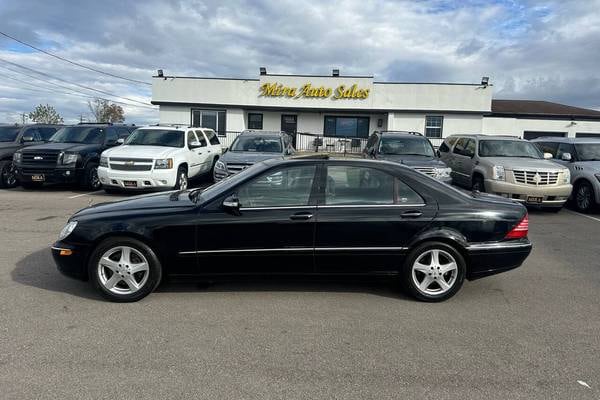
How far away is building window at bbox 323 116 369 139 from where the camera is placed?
1108 inches

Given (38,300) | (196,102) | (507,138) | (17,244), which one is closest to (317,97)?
(196,102)

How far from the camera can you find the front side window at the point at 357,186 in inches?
183

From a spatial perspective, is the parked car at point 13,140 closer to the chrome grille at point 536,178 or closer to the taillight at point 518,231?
the taillight at point 518,231

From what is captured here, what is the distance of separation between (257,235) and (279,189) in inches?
21.4

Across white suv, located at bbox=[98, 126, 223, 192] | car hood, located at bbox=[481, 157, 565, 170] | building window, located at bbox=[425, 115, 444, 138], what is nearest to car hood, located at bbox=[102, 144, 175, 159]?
white suv, located at bbox=[98, 126, 223, 192]

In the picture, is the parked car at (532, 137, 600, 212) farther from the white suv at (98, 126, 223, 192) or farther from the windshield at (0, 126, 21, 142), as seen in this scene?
the windshield at (0, 126, 21, 142)

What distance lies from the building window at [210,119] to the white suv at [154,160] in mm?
14614

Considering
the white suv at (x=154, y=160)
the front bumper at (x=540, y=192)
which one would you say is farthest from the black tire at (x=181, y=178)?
the front bumper at (x=540, y=192)

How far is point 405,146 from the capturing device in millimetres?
11922

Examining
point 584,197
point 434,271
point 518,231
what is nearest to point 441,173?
point 584,197

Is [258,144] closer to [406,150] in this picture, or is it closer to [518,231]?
[406,150]

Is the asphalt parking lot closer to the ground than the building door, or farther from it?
closer to the ground

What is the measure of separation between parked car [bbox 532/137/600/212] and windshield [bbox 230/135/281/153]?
7.73 metres

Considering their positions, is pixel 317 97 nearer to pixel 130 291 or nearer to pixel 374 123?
pixel 374 123
